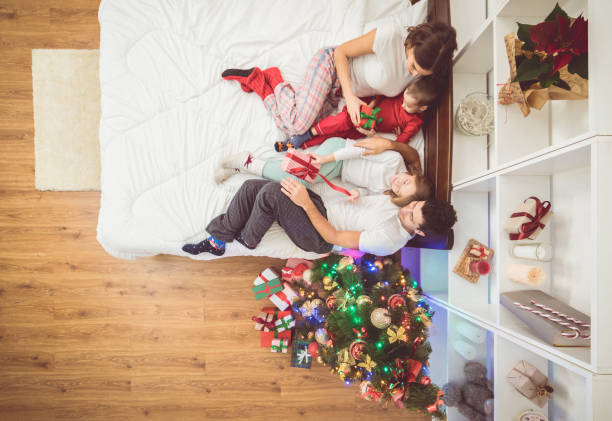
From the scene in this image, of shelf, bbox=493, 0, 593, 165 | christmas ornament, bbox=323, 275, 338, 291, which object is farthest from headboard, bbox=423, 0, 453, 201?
christmas ornament, bbox=323, 275, 338, 291

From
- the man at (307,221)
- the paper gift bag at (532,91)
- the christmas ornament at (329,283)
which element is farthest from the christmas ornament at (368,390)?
the paper gift bag at (532,91)

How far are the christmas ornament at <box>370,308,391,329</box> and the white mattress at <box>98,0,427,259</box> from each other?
1.60 feet

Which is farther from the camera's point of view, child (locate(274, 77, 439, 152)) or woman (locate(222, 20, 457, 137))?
child (locate(274, 77, 439, 152))

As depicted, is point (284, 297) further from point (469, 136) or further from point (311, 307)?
point (469, 136)

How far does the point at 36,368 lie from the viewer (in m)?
2.15

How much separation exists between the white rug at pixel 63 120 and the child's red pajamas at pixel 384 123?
153cm

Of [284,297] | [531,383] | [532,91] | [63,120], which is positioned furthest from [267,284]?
[63,120]

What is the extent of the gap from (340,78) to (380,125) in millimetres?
320

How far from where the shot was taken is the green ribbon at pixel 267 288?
201cm

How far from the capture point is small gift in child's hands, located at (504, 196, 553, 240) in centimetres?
119

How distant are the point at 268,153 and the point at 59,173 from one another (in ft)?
4.90

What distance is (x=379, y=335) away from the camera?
59.6 inches

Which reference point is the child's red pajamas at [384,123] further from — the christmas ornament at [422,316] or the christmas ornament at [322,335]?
the christmas ornament at [322,335]

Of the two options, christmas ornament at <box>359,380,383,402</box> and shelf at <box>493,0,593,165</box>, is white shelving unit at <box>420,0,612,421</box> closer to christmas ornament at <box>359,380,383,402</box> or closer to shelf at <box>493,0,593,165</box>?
shelf at <box>493,0,593,165</box>
